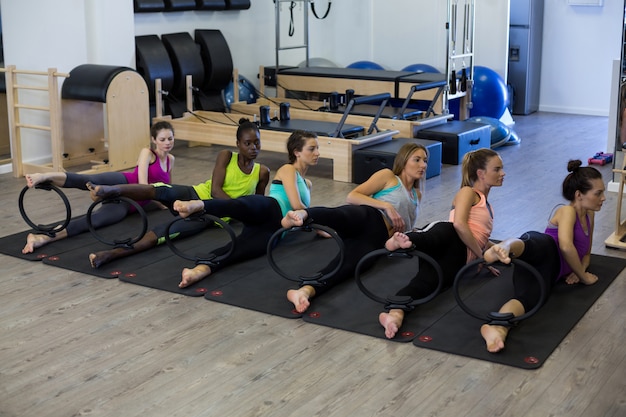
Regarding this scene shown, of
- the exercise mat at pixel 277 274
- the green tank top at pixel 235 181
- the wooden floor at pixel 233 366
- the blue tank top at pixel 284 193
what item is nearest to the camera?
the wooden floor at pixel 233 366

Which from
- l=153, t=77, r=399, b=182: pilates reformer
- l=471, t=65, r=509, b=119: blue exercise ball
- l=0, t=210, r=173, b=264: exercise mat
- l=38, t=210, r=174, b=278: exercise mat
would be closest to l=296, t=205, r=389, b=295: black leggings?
l=38, t=210, r=174, b=278: exercise mat

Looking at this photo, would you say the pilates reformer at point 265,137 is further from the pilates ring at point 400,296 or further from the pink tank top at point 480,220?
the pilates ring at point 400,296

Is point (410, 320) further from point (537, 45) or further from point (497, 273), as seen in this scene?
point (537, 45)

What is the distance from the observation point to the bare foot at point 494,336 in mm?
2877

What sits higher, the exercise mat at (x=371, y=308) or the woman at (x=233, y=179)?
the woman at (x=233, y=179)

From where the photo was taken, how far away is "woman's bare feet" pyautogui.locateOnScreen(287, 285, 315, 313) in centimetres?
326

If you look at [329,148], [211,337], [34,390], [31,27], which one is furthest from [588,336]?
[31,27]

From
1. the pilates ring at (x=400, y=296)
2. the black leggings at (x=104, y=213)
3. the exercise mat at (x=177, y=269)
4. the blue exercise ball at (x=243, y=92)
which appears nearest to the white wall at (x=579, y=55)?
the blue exercise ball at (x=243, y=92)

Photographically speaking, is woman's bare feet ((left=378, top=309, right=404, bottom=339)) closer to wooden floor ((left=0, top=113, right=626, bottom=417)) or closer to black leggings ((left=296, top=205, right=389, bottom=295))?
wooden floor ((left=0, top=113, right=626, bottom=417))

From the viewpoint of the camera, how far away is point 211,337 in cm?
307

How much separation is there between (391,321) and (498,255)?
490mm

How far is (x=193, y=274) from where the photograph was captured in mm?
3568

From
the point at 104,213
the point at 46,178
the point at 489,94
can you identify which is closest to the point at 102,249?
the point at 104,213

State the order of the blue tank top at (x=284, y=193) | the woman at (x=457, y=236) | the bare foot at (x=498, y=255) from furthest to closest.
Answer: the blue tank top at (x=284, y=193) → the woman at (x=457, y=236) → the bare foot at (x=498, y=255)
